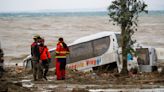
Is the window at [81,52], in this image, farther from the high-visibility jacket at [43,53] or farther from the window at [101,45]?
the high-visibility jacket at [43,53]

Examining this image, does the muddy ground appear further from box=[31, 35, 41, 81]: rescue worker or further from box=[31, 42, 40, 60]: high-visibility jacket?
box=[31, 42, 40, 60]: high-visibility jacket

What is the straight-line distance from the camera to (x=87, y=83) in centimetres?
1638

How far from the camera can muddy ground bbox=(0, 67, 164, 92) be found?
566 inches

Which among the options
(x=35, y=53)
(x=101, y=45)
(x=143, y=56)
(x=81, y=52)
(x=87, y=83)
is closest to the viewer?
(x=87, y=83)

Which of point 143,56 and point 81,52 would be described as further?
point 81,52

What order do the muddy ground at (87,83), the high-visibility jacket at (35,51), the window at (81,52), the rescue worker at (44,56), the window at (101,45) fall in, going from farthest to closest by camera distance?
the window at (81,52)
the window at (101,45)
the rescue worker at (44,56)
the high-visibility jacket at (35,51)
the muddy ground at (87,83)

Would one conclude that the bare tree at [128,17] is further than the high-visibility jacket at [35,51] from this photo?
Yes

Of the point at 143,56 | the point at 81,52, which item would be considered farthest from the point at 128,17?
the point at 81,52

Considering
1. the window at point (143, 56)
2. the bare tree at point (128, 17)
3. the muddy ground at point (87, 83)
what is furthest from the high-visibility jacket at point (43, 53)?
the window at point (143, 56)

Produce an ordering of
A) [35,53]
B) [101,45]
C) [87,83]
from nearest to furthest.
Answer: [87,83] < [35,53] < [101,45]

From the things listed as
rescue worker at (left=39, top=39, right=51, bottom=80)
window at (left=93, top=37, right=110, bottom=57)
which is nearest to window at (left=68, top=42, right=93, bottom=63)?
window at (left=93, top=37, right=110, bottom=57)

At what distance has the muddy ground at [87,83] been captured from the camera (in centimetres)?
1438

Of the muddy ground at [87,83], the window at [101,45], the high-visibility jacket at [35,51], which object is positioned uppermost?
the high-visibility jacket at [35,51]

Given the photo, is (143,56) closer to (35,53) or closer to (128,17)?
(128,17)
